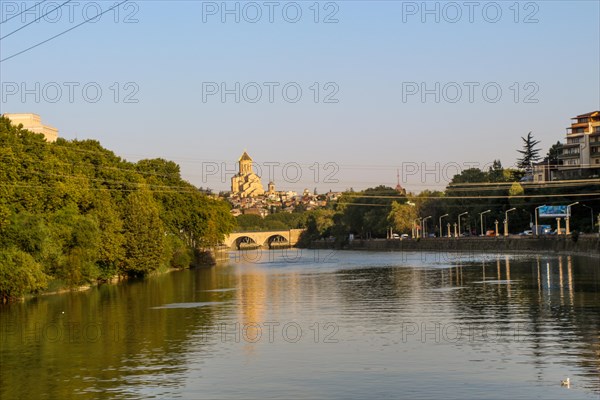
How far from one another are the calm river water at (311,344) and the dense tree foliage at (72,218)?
11.1ft

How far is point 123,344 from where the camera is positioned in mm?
44094

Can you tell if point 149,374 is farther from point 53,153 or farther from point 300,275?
point 300,275

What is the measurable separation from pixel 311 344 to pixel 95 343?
32.7ft

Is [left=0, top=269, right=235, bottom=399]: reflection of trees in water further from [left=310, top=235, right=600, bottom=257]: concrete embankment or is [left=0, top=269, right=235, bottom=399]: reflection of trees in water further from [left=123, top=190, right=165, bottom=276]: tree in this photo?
[left=310, top=235, right=600, bottom=257]: concrete embankment

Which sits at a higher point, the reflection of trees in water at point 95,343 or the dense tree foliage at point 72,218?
the dense tree foliage at point 72,218


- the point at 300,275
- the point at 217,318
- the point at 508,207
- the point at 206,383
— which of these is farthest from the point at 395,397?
the point at 508,207

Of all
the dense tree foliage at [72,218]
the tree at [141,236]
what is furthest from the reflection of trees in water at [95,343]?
the tree at [141,236]

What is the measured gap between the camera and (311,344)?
42812 mm

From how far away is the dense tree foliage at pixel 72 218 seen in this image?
66562mm

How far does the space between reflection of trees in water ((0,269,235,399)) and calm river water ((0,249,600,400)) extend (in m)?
0.09

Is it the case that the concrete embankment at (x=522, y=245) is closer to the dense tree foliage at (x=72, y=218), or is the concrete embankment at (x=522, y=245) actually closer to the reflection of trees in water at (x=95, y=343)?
the dense tree foliage at (x=72, y=218)

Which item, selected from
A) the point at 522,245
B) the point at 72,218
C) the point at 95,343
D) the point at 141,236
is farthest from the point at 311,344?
the point at 522,245

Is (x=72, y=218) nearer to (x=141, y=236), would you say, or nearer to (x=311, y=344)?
(x=141, y=236)

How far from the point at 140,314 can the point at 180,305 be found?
6873 millimetres
